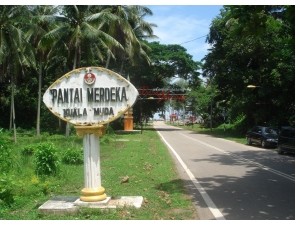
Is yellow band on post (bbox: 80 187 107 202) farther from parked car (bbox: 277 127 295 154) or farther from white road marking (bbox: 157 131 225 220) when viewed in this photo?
parked car (bbox: 277 127 295 154)

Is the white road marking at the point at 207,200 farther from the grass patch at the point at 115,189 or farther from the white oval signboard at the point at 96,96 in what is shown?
the white oval signboard at the point at 96,96

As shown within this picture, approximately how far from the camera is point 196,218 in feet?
25.3

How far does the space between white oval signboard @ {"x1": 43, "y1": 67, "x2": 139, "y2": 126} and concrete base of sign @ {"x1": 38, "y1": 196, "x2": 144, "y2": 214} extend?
1.64m

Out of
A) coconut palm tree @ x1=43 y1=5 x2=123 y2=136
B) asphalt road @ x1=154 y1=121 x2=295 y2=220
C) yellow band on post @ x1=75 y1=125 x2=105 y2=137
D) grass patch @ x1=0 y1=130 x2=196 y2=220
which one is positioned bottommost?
asphalt road @ x1=154 y1=121 x2=295 y2=220

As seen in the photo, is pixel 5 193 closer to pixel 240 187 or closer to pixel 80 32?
pixel 240 187

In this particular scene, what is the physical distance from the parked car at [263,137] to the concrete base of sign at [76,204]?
58.5ft

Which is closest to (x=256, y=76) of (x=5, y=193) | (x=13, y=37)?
(x=13, y=37)

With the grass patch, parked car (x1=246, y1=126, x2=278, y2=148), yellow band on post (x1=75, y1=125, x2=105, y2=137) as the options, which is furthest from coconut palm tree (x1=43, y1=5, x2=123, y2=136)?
yellow band on post (x1=75, y1=125, x2=105, y2=137)

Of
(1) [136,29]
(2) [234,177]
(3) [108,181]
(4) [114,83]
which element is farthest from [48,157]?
(1) [136,29]

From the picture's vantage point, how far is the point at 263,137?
26.1 meters

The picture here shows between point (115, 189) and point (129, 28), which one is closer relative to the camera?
point (115, 189)

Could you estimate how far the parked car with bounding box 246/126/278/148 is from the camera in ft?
83.4

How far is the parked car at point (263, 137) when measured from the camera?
25422mm

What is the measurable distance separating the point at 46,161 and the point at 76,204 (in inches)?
172
